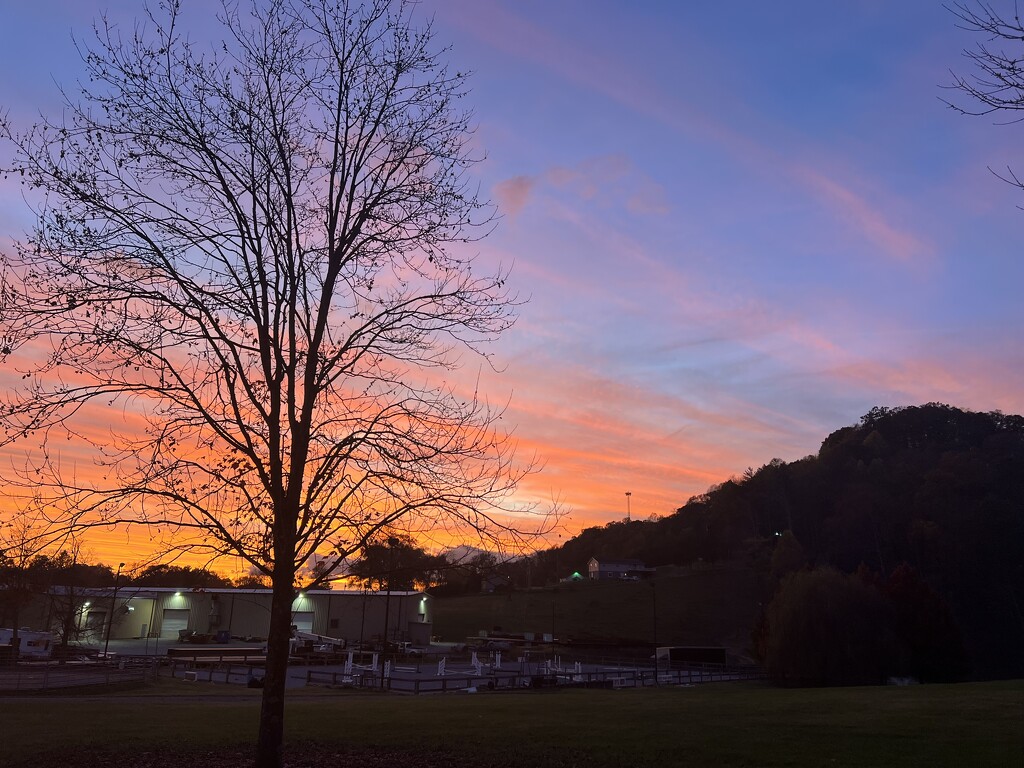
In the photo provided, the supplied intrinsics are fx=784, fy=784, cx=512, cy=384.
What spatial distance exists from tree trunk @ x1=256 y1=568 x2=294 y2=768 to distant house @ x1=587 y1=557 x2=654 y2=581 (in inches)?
6066

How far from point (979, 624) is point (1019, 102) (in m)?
114

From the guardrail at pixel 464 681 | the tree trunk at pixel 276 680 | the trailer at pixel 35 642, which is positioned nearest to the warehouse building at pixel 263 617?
the trailer at pixel 35 642

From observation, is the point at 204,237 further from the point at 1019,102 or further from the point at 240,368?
the point at 1019,102

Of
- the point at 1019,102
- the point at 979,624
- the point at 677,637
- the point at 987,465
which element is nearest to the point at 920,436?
the point at 987,465

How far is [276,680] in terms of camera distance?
29.8 feet

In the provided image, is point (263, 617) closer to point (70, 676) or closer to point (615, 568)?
point (70, 676)

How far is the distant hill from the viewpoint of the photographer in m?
105

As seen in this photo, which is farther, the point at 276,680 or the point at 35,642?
the point at 35,642

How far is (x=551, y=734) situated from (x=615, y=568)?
6065 inches

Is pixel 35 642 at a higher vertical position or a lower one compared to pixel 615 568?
lower

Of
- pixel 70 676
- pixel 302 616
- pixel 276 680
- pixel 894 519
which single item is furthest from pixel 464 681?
pixel 894 519

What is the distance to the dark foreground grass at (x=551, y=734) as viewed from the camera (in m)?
11.7

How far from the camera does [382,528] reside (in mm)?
9992

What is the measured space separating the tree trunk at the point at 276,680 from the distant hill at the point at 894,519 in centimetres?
7521
